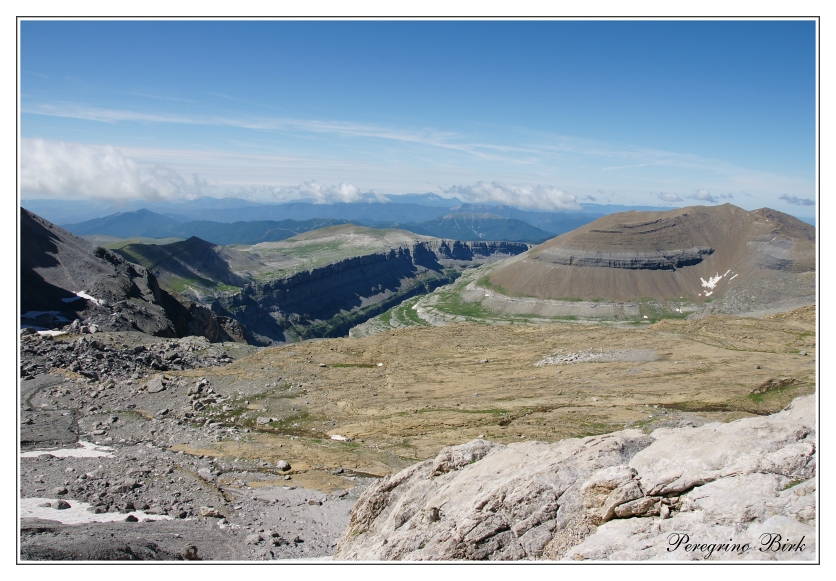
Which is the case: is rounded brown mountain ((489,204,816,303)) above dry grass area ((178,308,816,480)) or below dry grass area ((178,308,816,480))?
above

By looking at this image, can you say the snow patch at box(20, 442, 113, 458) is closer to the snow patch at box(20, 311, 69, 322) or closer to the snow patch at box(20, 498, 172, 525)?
the snow patch at box(20, 498, 172, 525)

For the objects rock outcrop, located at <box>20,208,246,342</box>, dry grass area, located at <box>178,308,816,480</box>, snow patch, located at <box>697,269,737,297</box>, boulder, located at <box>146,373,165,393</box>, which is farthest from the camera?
snow patch, located at <box>697,269,737,297</box>

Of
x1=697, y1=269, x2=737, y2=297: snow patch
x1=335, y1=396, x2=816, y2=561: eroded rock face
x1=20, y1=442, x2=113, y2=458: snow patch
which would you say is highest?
x1=697, y1=269, x2=737, y2=297: snow patch

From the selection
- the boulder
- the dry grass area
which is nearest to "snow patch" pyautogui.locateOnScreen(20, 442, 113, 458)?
the dry grass area

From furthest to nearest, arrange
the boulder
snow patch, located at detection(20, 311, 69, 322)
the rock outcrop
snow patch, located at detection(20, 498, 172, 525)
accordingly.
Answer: the rock outcrop
snow patch, located at detection(20, 311, 69, 322)
the boulder
snow patch, located at detection(20, 498, 172, 525)

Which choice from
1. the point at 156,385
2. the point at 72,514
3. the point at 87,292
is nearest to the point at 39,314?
the point at 87,292

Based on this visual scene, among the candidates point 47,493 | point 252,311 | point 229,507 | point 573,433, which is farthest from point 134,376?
point 252,311

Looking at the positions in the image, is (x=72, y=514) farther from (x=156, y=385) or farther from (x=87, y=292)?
(x=87, y=292)
